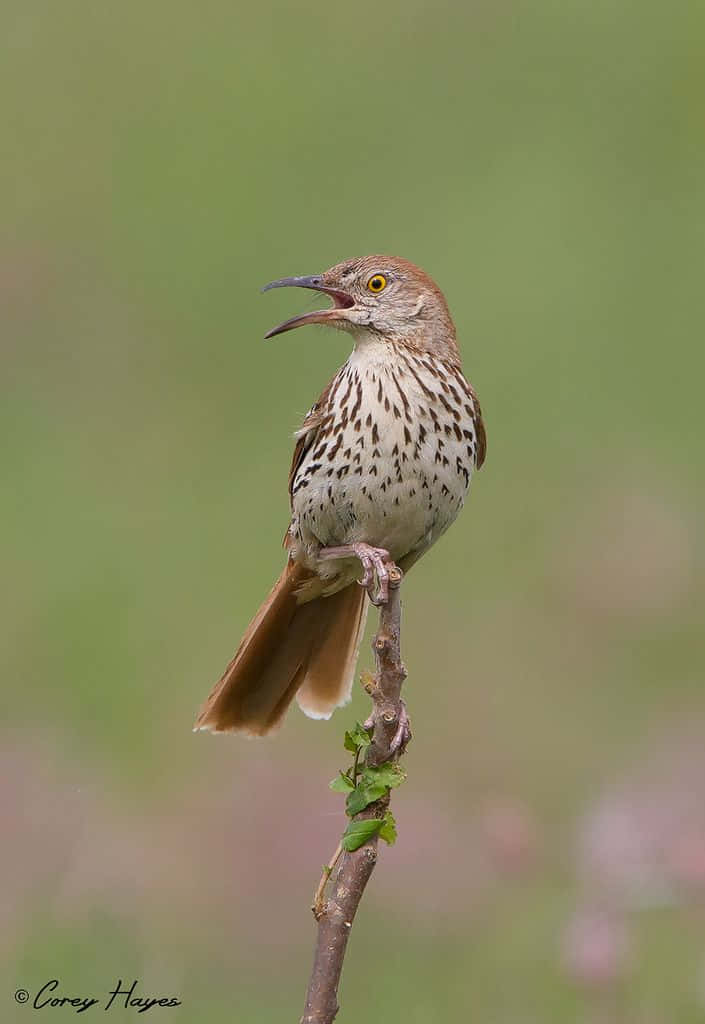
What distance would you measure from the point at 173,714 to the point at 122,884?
88.0 inches

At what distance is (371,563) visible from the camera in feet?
16.7

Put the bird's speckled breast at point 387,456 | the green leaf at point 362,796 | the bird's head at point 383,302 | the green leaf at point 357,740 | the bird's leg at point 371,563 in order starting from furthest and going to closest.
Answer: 1. the bird's head at point 383,302
2. the bird's speckled breast at point 387,456
3. the bird's leg at point 371,563
4. the green leaf at point 357,740
5. the green leaf at point 362,796

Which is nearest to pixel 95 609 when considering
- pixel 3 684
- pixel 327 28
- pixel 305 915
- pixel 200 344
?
pixel 3 684

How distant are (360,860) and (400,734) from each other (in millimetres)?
384

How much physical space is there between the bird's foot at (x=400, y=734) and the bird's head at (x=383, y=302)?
1248 mm

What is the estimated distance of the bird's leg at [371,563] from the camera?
16.2ft

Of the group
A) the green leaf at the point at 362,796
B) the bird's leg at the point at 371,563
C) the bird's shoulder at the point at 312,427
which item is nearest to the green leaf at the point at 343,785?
the green leaf at the point at 362,796

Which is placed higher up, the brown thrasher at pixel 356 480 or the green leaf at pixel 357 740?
the brown thrasher at pixel 356 480

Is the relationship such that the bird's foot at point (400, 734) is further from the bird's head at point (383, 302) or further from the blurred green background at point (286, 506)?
the bird's head at point (383, 302)

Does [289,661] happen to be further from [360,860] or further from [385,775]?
[360,860]

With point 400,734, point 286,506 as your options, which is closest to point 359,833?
point 400,734

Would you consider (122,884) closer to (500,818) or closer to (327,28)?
(500,818)

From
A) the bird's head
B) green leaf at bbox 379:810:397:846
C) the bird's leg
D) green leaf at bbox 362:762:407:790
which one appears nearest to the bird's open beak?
the bird's head

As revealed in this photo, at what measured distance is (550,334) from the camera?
11.1 metres
